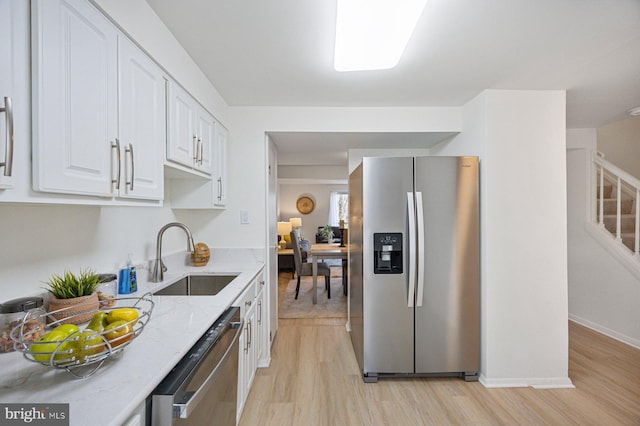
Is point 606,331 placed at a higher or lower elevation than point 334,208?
lower

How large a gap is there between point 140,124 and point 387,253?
1791mm

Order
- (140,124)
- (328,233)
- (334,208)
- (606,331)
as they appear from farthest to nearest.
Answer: (334,208)
(328,233)
(606,331)
(140,124)

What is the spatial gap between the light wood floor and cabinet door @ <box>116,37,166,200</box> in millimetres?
1600

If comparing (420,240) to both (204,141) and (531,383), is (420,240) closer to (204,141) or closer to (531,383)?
(531,383)

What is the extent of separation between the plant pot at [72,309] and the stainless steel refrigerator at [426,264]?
5.61ft

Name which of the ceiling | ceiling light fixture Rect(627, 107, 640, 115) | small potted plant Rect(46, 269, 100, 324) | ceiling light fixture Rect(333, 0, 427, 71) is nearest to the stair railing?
ceiling light fixture Rect(627, 107, 640, 115)

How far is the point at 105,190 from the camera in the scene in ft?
3.28

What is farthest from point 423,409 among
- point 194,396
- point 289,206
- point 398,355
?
point 289,206

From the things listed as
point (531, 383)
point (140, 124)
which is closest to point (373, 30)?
point (140, 124)

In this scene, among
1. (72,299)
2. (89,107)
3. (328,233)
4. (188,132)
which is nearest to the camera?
(89,107)

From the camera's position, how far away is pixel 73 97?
0.86 meters

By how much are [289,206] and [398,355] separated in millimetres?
6345

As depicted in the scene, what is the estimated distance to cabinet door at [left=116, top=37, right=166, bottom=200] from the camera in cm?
109

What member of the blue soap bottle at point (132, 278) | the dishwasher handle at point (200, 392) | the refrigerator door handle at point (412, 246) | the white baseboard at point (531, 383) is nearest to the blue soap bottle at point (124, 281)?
the blue soap bottle at point (132, 278)
